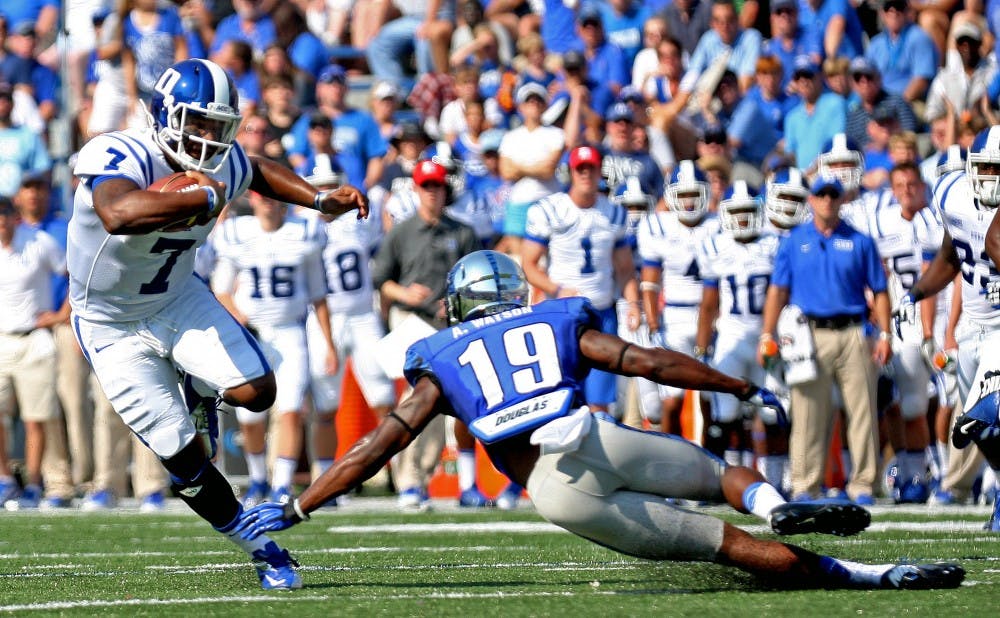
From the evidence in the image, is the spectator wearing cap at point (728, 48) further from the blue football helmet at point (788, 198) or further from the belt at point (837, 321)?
the belt at point (837, 321)

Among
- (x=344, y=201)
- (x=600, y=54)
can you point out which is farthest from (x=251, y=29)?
(x=344, y=201)

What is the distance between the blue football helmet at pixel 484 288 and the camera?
5195mm

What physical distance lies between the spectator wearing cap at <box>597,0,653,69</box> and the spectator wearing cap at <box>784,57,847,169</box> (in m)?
1.85

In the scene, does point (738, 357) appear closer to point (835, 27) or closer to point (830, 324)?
point (830, 324)

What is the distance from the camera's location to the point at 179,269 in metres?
5.82

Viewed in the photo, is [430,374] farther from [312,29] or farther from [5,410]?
[312,29]

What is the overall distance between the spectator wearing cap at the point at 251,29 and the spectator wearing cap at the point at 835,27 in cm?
429

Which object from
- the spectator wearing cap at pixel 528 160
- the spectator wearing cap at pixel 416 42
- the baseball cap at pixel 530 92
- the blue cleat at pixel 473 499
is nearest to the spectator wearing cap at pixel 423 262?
the blue cleat at pixel 473 499

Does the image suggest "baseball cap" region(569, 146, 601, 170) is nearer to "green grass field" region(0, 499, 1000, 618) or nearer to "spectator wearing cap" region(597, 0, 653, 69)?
"green grass field" region(0, 499, 1000, 618)

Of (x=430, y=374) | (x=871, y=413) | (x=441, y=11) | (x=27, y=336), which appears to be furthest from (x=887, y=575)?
(x=441, y=11)

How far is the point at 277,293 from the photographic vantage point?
989 centimetres

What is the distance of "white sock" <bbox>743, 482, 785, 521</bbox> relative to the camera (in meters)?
4.65

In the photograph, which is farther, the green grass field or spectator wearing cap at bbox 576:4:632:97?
spectator wearing cap at bbox 576:4:632:97

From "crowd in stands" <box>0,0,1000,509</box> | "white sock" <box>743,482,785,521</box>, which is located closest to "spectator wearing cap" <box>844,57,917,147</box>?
"crowd in stands" <box>0,0,1000,509</box>
